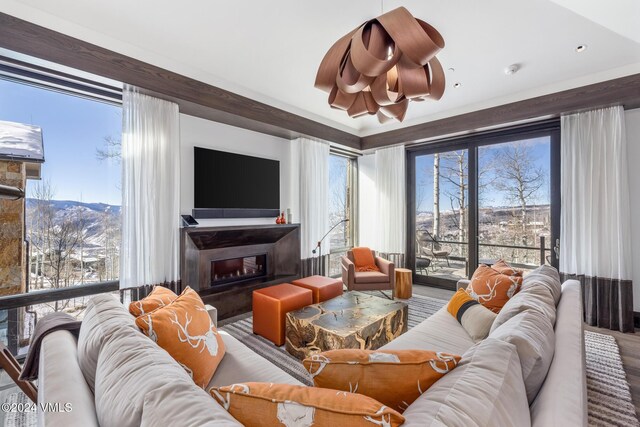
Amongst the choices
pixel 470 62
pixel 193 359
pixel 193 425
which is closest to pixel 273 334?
pixel 193 359

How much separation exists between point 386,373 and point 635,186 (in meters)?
4.11

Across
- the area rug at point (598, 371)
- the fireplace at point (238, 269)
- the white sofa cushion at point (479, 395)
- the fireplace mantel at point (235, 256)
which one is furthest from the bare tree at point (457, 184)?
the white sofa cushion at point (479, 395)

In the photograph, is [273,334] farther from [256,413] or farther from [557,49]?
[557,49]

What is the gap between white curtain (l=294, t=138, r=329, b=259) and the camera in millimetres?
4609

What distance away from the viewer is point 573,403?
85cm

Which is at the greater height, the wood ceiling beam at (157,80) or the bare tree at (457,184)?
the wood ceiling beam at (157,80)

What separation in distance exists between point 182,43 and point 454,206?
4307mm

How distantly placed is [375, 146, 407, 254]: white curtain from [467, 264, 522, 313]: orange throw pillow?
2.67 metres

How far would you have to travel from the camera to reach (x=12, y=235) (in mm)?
2436

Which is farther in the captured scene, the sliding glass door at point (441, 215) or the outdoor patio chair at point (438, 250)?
the outdoor patio chair at point (438, 250)

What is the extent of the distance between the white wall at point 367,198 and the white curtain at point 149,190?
3599 mm

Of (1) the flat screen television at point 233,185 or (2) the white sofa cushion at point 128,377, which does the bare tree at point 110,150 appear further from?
(2) the white sofa cushion at point 128,377

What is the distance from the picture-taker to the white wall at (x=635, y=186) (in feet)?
10.5

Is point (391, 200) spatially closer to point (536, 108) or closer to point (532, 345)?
point (536, 108)
